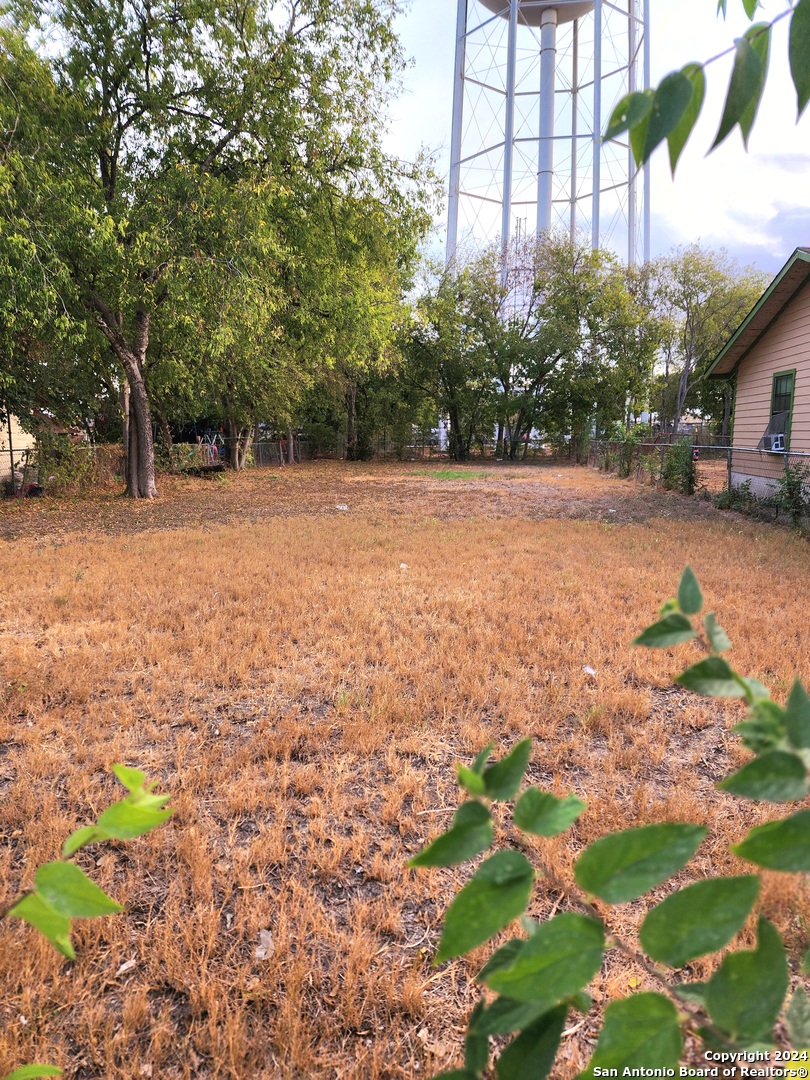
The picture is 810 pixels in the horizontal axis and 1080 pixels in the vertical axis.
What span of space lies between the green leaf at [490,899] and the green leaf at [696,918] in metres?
0.09

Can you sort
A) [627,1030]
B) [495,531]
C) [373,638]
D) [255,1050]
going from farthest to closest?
1. [495,531]
2. [373,638]
3. [255,1050]
4. [627,1030]

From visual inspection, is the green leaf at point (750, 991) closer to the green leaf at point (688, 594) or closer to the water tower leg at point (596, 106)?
the green leaf at point (688, 594)

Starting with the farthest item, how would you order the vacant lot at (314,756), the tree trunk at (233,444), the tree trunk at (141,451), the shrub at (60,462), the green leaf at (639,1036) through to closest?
the tree trunk at (233,444) < the shrub at (60,462) < the tree trunk at (141,451) < the vacant lot at (314,756) < the green leaf at (639,1036)

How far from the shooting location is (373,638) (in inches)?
193

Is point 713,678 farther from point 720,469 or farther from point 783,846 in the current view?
point 720,469

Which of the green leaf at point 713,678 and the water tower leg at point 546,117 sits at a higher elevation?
the water tower leg at point 546,117

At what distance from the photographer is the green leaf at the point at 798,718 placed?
1.39 ft

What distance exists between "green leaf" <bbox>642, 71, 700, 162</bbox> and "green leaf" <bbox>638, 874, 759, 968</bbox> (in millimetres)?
658

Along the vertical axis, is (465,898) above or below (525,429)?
below

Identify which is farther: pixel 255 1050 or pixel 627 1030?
pixel 255 1050

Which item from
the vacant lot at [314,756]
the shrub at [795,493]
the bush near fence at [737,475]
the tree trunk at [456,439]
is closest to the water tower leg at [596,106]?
the tree trunk at [456,439]

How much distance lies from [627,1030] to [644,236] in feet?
143

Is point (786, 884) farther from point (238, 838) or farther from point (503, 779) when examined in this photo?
point (503, 779)

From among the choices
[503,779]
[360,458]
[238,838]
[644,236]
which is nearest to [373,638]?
[238,838]
